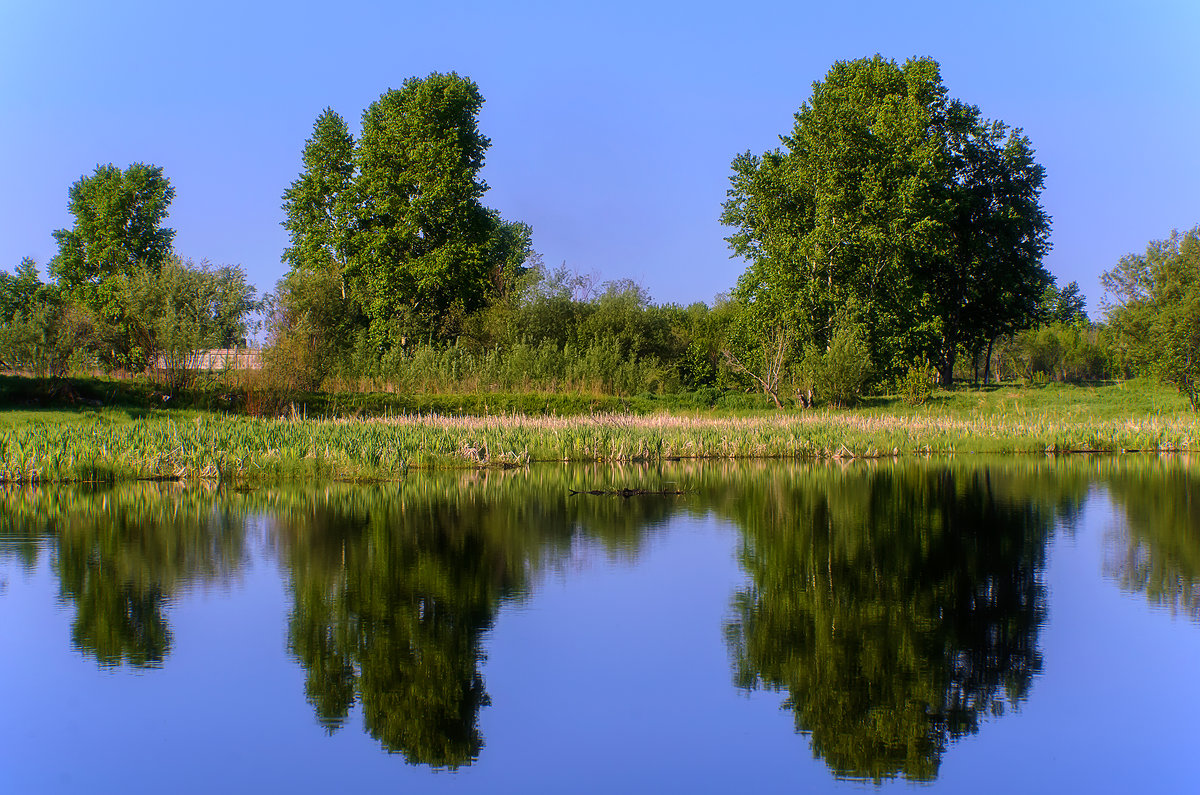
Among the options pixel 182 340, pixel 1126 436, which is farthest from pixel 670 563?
pixel 182 340

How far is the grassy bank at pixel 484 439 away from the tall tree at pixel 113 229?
33.7 m

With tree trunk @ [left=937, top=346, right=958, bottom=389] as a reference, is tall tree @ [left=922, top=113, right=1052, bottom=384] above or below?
above

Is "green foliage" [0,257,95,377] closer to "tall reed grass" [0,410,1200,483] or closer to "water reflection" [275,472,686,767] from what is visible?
"tall reed grass" [0,410,1200,483]

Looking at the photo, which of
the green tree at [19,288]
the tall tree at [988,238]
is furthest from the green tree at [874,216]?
the green tree at [19,288]

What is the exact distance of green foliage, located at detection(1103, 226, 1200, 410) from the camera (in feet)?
120

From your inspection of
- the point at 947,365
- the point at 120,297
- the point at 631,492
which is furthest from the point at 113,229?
the point at 631,492

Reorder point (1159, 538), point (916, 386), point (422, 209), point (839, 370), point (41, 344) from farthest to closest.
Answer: point (422, 209) → point (916, 386) → point (839, 370) → point (41, 344) → point (1159, 538)

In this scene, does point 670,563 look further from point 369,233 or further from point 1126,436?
point 369,233

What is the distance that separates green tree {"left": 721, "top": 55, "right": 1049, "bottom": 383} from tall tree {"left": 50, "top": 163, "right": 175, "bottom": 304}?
114 feet

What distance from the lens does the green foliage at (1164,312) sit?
36.7 metres

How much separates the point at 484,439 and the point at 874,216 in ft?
73.9

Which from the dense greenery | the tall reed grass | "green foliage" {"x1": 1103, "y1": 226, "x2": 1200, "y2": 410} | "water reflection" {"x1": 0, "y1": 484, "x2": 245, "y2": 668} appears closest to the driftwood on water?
the tall reed grass

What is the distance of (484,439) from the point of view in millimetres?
23250

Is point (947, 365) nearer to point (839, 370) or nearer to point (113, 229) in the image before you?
point (839, 370)
